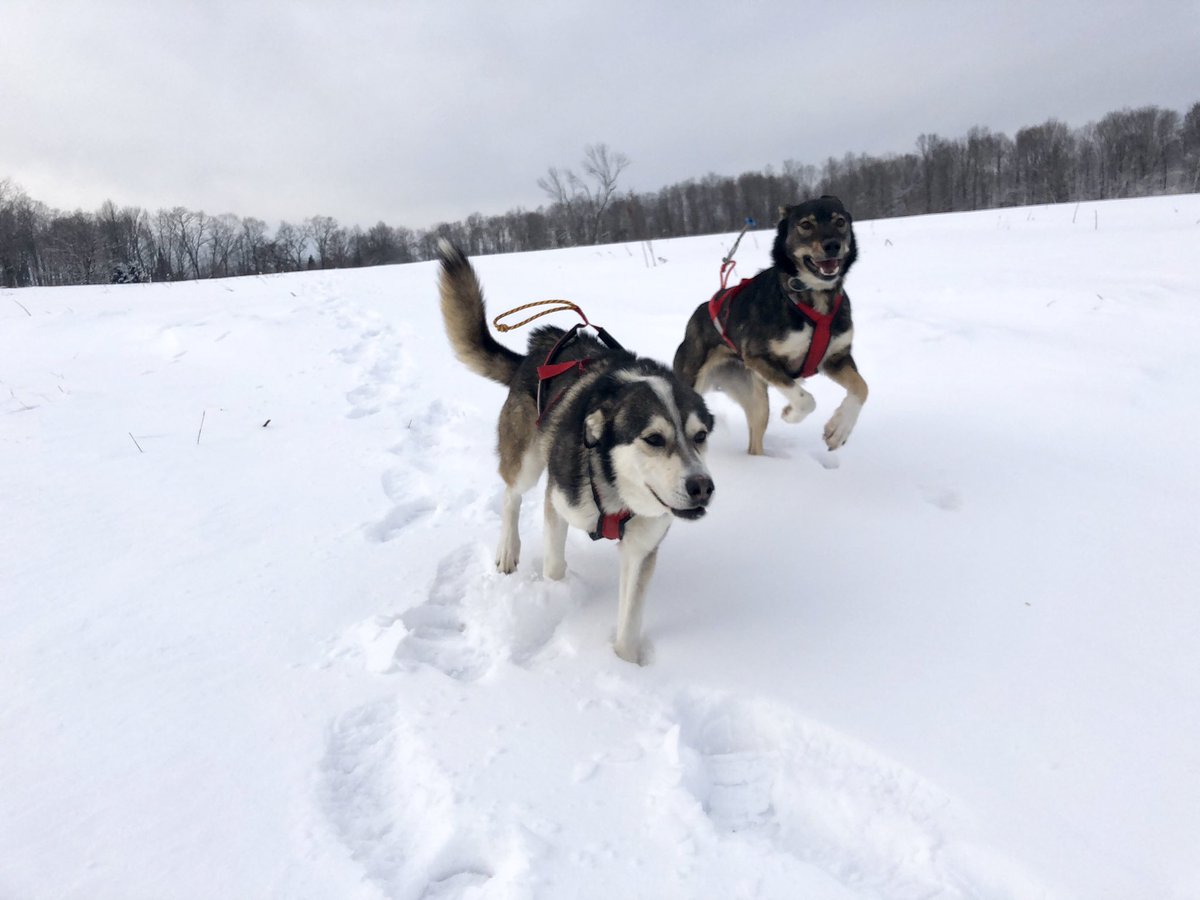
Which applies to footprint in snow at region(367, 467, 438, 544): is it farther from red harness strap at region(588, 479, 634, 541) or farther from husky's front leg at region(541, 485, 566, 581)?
red harness strap at region(588, 479, 634, 541)

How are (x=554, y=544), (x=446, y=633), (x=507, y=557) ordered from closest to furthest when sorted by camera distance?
1. (x=446, y=633)
2. (x=554, y=544)
3. (x=507, y=557)

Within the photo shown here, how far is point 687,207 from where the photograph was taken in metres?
82.0

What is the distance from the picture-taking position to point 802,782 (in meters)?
2.18

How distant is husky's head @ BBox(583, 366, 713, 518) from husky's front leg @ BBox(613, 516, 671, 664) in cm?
10

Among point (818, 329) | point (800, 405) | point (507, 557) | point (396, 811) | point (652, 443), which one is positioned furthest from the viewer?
point (800, 405)

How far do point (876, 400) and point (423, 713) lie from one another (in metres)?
4.90

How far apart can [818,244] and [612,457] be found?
2.57 m

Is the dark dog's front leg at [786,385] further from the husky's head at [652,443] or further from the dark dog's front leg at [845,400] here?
the husky's head at [652,443]

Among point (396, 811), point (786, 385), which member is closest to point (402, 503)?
point (396, 811)

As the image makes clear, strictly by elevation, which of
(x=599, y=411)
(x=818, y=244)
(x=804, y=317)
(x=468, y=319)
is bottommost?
(x=599, y=411)

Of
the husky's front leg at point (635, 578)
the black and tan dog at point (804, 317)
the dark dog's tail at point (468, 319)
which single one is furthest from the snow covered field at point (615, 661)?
the dark dog's tail at point (468, 319)

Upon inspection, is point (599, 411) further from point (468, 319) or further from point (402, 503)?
point (402, 503)

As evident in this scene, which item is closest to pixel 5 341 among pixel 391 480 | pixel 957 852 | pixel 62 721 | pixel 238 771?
pixel 391 480

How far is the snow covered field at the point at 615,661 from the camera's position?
1840 mm
